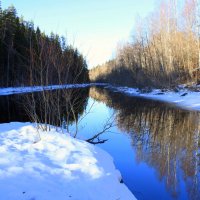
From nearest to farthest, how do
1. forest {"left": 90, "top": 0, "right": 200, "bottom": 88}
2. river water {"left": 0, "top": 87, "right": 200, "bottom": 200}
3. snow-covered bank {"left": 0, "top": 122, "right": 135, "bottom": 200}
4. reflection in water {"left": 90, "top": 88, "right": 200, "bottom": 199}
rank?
snow-covered bank {"left": 0, "top": 122, "right": 135, "bottom": 200}, river water {"left": 0, "top": 87, "right": 200, "bottom": 200}, reflection in water {"left": 90, "top": 88, "right": 200, "bottom": 199}, forest {"left": 90, "top": 0, "right": 200, "bottom": 88}

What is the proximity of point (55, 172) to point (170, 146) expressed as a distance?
504cm

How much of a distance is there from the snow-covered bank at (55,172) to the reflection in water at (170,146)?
1.50 metres

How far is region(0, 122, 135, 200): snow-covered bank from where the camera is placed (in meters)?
4.21

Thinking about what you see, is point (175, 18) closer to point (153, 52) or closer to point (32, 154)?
point (153, 52)

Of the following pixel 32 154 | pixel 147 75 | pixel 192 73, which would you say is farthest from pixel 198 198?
pixel 147 75

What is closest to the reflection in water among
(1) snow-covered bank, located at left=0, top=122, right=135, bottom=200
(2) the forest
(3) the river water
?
(3) the river water

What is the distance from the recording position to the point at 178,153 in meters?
8.11

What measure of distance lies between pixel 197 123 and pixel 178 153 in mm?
5462

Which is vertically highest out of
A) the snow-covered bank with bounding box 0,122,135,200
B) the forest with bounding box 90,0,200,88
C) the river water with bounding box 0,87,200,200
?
the forest with bounding box 90,0,200,88

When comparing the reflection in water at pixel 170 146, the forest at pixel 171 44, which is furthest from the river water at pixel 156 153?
the forest at pixel 171 44

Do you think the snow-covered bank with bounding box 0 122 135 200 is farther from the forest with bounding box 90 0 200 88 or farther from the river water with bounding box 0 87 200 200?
the forest with bounding box 90 0 200 88

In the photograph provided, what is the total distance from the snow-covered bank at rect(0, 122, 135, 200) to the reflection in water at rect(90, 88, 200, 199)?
4.92ft

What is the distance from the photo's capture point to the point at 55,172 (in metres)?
5.00

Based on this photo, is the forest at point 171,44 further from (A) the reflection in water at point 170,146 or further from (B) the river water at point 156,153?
(B) the river water at point 156,153
